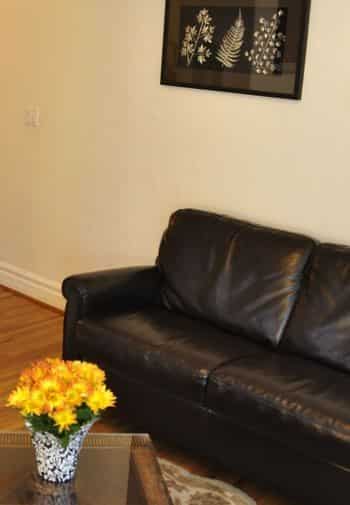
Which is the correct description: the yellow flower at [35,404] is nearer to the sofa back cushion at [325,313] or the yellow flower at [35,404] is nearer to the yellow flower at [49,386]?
the yellow flower at [49,386]

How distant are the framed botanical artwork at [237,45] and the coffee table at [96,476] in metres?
1.77

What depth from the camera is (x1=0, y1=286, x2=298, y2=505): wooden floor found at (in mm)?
2984

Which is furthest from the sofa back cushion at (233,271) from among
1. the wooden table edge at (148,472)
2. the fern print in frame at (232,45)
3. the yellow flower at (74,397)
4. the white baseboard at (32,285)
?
the yellow flower at (74,397)

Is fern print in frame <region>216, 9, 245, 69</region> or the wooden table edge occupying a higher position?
fern print in frame <region>216, 9, 245, 69</region>

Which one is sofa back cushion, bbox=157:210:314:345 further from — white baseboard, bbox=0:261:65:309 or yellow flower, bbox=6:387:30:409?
yellow flower, bbox=6:387:30:409

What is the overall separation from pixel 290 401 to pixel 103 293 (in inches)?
40.7

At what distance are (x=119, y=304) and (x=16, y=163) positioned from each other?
1.72 meters

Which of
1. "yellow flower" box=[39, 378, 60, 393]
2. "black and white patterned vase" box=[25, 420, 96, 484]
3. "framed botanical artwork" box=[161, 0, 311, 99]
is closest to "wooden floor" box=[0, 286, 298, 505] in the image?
"black and white patterned vase" box=[25, 420, 96, 484]

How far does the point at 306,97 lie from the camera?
3.38 meters

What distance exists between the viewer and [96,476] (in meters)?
2.24

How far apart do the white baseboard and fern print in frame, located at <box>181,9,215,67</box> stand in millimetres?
1652

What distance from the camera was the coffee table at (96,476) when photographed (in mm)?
2123

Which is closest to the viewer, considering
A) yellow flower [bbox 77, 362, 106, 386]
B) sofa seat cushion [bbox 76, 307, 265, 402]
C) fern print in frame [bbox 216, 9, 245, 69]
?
yellow flower [bbox 77, 362, 106, 386]

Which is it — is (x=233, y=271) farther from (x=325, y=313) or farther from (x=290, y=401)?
(x=290, y=401)
